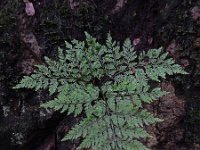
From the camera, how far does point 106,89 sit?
3.68 meters

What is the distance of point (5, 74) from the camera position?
4.33m

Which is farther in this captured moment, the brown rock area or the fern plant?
the brown rock area

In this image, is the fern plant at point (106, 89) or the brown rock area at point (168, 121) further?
the brown rock area at point (168, 121)

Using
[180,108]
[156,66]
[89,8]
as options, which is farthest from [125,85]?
[89,8]

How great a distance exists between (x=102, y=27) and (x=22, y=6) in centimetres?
98

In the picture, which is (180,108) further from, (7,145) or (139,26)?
(7,145)

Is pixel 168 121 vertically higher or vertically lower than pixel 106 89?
lower

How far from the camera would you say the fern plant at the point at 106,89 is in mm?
3262

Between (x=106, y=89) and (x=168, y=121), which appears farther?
(x=168, y=121)

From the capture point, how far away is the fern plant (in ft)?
10.7

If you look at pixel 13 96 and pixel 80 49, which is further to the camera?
pixel 13 96

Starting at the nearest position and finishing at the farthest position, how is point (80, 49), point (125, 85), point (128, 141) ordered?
point (128, 141), point (125, 85), point (80, 49)

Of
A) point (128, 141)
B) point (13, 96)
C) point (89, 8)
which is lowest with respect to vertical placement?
point (128, 141)

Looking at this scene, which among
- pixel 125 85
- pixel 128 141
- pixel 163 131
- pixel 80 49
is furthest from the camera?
pixel 163 131
